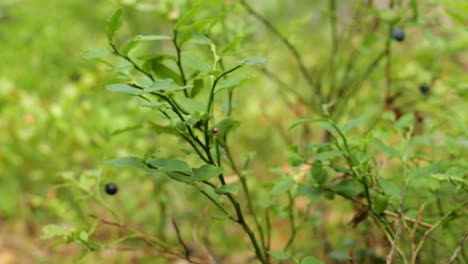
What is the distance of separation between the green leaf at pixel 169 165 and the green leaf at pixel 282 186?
184mm

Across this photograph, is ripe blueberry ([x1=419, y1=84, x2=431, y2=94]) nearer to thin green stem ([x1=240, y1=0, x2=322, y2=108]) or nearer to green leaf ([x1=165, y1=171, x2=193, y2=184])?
thin green stem ([x1=240, y1=0, x2=322, y2=108])

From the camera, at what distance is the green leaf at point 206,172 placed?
65cm

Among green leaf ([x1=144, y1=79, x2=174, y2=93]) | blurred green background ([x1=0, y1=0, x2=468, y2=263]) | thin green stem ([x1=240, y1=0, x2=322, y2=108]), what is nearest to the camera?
green leaf ([x1=144, y1=79, x2=174, y2=93])

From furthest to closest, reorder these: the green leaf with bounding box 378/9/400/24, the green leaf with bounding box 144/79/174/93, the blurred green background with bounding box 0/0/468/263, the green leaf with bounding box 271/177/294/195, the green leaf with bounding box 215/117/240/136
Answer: the blurred green background with bounding box 0/0/468/263
the green leaf with bounding box 378/9/400/24
the green leaf with bounding box 271/177/294/195
the green leaf with bounding box 215/117/240/136
the green leaf with bounding box 144/79/174/93

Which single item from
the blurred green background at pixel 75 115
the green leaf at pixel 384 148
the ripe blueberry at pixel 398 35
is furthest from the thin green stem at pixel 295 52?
the green leaf at pixel 384 148

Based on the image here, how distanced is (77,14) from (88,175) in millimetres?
2395

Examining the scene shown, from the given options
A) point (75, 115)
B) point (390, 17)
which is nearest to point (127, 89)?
point (390, 17)

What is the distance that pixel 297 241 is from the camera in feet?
5.75

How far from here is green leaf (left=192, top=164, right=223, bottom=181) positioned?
0.65 m

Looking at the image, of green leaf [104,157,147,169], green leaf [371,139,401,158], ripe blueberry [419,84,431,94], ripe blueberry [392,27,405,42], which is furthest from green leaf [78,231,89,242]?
ripe blueberry [419,84,431,94]

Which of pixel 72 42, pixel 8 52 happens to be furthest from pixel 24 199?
pixel 72 42

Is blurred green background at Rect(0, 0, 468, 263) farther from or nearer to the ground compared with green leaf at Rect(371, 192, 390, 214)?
nearer to the ground

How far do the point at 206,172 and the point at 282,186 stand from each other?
190mm

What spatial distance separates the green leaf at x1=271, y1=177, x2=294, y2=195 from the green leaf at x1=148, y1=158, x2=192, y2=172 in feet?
0.60
